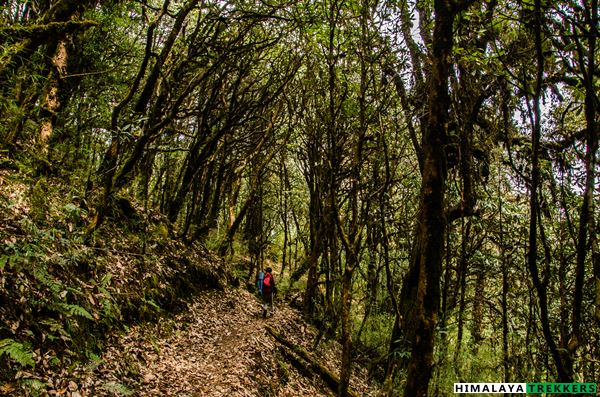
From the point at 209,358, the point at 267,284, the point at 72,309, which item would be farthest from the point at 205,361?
the point at 267,284

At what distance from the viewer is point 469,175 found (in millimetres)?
7859

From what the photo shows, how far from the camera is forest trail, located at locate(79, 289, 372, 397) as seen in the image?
5.78 metres

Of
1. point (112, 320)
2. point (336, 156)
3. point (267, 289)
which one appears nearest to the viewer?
point (112, 320)

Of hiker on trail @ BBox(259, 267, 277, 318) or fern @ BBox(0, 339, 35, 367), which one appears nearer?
fern @ BBox(0, 339, 35, 367)

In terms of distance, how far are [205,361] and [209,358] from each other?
0.25 metres

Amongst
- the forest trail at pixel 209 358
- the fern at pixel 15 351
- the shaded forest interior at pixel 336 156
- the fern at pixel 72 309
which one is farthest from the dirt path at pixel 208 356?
the fern at pixel 15 351

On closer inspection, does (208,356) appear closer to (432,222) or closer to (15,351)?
(15,351)

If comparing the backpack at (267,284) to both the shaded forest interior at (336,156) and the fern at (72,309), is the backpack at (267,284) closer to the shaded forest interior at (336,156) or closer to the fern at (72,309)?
the shaded forest interior at (336,156)

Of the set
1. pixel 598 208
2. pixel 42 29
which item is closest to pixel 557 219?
pixel 598 208

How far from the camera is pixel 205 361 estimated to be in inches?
308

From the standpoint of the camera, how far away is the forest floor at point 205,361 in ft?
17.1

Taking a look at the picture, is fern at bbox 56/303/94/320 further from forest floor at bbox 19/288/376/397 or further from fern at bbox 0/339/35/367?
fern at bbox 0/339/35/367

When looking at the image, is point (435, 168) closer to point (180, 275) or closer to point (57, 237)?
point (57, 237)

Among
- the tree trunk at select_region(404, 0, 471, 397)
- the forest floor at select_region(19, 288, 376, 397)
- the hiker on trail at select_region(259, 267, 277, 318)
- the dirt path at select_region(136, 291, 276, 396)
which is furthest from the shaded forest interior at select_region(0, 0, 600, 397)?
the hiker on trail at select_region(259, 267, 277, 318)
